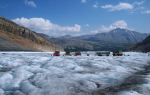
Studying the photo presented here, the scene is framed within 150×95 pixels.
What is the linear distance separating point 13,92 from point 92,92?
457 cm

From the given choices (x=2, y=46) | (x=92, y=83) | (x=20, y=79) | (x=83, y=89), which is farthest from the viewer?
(x=2, y=46)

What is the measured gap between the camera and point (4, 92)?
16.4 meters

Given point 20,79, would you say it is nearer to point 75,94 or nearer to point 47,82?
point 47,82

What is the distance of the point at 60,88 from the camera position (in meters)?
17.5

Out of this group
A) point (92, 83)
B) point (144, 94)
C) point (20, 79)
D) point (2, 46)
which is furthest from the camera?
point (2, 46)

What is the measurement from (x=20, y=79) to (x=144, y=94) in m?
9.51

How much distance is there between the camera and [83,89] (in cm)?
1736

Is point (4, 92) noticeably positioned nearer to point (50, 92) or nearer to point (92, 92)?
point (50, 92)

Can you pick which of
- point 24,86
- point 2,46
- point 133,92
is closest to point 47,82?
point 24,86

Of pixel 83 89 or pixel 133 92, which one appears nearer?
pixel 133 92

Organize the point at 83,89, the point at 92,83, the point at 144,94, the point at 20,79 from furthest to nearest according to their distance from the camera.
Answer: the point at 20,79 → the point at 92,83 → the point at 83,89 → the point at 144,94

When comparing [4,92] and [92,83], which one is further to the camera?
[92,83]

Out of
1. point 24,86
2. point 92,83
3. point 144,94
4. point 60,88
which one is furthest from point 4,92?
point 144,94

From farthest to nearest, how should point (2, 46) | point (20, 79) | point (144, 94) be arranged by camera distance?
point (2, 46) → point (20, 79) → point (144, 94)
